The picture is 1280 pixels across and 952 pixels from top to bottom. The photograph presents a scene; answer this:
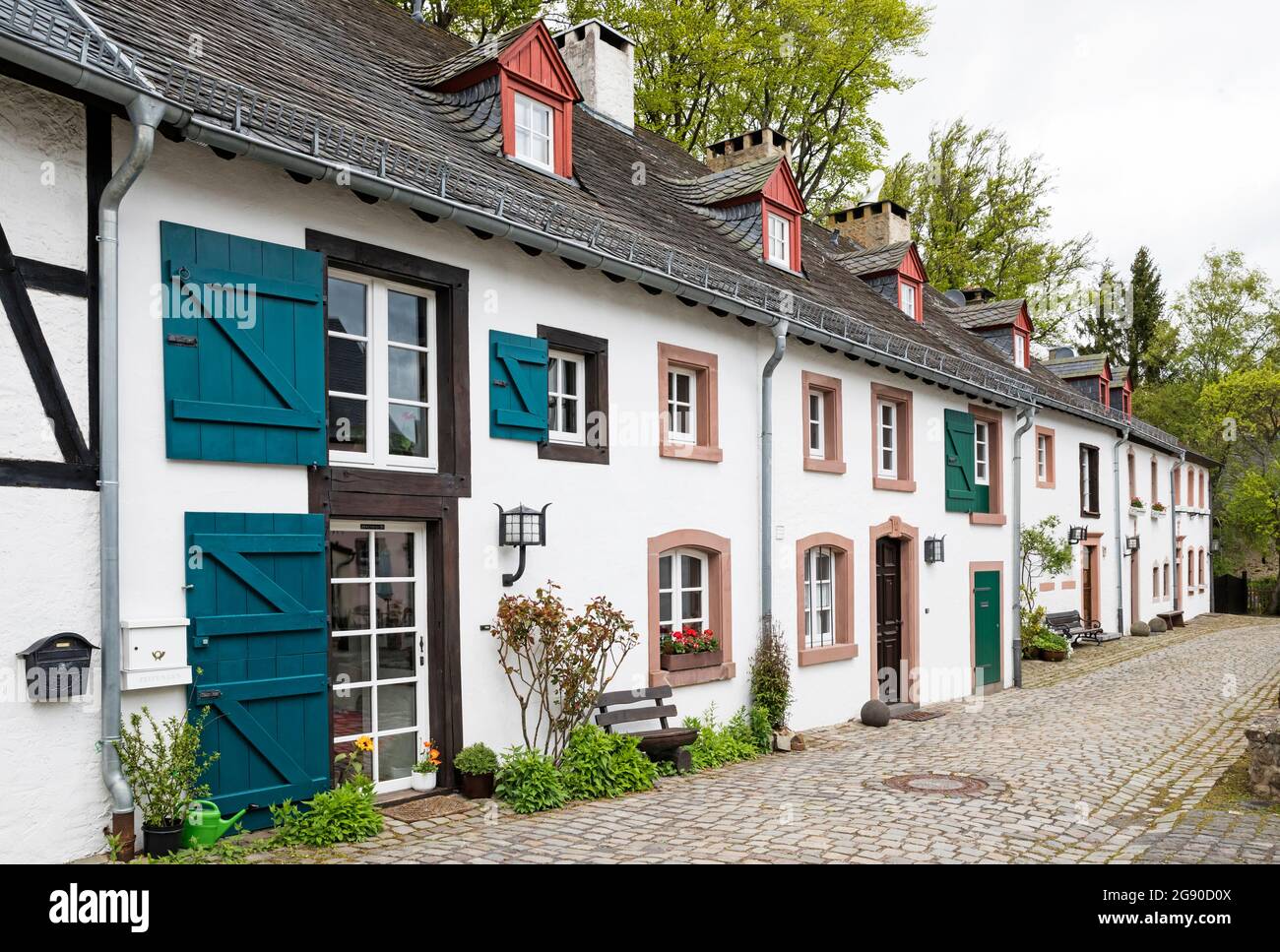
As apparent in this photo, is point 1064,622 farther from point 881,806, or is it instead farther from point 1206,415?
point 1206,415

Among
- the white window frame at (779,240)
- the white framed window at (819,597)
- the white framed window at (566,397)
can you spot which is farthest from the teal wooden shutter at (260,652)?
the white window frame at (779,240)

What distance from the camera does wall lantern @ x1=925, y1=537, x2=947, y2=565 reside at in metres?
15.5

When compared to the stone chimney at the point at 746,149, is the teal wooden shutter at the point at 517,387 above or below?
below

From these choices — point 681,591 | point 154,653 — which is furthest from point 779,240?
point 154,653

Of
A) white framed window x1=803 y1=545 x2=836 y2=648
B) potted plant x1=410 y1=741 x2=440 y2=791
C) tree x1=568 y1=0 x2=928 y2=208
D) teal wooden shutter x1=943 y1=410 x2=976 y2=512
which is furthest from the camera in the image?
tree x1=568 y1=0 x2=928 y2=208

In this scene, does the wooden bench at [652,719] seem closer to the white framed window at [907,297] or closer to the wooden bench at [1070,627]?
the white framed window at [907,297]

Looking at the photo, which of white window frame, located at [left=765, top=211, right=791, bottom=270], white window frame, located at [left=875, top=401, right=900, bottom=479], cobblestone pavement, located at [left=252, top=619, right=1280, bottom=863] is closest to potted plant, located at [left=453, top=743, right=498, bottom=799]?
cobblestone pavement, located at [left=252, top=619, right=1280, bottom=863]

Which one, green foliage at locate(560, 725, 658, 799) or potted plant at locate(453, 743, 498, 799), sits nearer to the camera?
potted plant at locate(453, 743, 498, 799)

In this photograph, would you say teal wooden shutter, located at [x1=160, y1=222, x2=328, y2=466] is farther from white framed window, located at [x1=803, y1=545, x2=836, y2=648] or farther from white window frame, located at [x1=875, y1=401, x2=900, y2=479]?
white window frame, located at [x1=875, y1=401, x2=900, y2=479]

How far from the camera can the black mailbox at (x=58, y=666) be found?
5.78 m

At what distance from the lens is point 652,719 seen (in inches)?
396

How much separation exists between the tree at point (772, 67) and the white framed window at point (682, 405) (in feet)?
42.1

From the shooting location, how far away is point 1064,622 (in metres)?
23.1
